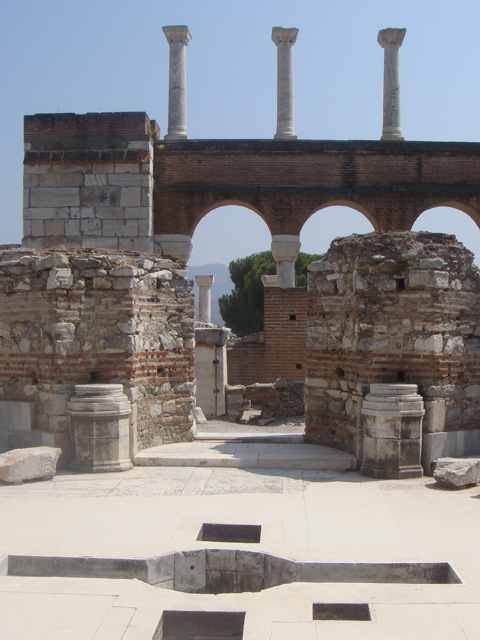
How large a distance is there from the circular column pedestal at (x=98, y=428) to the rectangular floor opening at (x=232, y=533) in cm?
208

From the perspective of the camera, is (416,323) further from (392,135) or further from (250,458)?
(392,135)

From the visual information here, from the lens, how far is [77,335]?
26.0 feet

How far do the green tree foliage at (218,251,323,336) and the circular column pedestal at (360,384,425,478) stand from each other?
3082 centimetres

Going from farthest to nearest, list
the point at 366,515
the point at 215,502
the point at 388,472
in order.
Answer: the point at 388,472 → the point at 215,502 → the point at 366,515

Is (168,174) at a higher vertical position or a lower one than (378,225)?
higher

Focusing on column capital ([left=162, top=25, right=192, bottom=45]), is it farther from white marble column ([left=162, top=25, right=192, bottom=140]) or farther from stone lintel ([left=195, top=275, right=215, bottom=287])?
stone lintel ([left=195, top=275, right=215, bottom=287])

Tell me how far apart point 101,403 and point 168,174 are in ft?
33.7

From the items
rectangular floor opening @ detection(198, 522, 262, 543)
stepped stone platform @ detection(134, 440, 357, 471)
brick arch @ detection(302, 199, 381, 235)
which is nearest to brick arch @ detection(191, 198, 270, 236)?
brick arch @ detection(302, 199, 381, 235)

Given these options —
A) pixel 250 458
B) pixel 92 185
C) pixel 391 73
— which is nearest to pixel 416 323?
pixel 250 458

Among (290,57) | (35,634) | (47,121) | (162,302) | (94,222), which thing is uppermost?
(290,57)

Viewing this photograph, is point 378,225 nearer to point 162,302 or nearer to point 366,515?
point 162,302

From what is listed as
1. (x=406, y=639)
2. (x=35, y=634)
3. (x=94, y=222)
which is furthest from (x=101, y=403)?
(x=94, y=222)

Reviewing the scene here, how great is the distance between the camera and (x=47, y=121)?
16266mm

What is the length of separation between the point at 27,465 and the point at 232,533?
2512 millimetres
